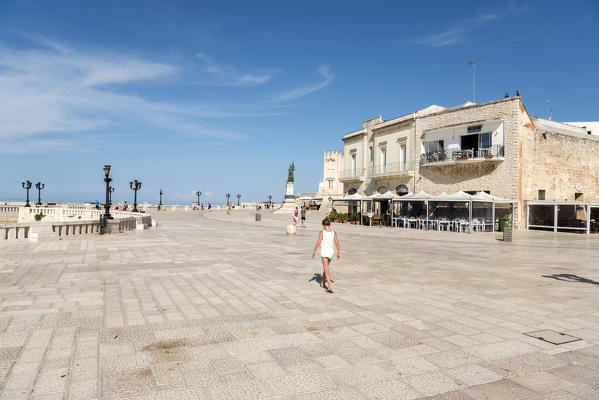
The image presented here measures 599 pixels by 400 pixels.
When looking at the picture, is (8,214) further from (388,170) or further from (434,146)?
(434,146)

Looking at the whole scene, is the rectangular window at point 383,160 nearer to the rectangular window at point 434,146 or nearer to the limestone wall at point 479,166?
the limestone wall at point 479,166

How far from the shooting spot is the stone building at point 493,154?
26391 millimetres

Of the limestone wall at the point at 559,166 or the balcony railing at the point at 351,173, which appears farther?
the balcony railing at the point at 351,173

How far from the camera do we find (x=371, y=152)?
3909 cm

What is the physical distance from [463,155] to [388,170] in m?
8.45

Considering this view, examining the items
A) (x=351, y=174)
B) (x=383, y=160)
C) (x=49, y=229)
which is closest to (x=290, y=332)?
(x=49, y=229)

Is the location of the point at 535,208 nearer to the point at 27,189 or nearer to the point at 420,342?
the point at 420,342

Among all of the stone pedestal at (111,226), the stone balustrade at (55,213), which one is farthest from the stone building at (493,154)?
the stone balustrade at (55,213)

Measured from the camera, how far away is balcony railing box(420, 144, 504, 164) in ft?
87.8

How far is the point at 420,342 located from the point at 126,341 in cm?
346

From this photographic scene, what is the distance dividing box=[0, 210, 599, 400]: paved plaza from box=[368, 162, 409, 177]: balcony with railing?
25.2 m

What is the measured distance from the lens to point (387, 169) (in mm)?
36312

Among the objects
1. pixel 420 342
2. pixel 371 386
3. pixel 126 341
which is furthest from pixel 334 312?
pixel 126 341

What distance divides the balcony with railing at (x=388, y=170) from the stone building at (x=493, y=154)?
0.09 metres
